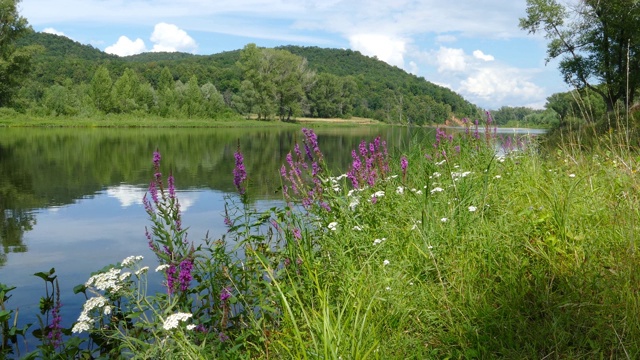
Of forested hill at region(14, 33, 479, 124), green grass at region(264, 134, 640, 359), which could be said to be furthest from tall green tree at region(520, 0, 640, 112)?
green grass at region(264, 134, 640, 359)

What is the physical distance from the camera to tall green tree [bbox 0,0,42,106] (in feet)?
149

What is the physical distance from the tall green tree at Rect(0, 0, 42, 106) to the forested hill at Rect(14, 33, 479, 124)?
173cm

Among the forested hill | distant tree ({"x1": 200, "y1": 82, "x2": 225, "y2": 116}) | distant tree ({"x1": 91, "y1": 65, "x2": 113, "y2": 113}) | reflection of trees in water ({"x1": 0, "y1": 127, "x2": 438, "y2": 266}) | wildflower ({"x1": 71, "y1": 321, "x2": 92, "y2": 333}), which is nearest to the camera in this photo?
wildflower ({"x1": 71, "y1": 321, "x2": 92, "y2": 333})

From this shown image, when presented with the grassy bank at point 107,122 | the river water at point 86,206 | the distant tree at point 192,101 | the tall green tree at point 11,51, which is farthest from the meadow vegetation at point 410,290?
the distant tree at point 192,101

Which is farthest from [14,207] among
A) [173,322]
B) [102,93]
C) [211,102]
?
[211,102]

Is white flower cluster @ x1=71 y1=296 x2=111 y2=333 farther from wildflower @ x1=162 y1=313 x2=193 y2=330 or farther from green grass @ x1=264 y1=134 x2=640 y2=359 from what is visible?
green grass @ x1=264 y1=134 x2=640 y2=359

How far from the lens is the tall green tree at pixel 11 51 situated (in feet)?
149

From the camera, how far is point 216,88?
116m

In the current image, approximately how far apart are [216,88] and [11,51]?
7049 cm

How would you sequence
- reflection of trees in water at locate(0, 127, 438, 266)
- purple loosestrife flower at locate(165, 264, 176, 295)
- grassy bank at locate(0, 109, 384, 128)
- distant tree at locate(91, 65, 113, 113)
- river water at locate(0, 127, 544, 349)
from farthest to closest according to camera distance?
distant tree at locate(91, 65, 113, 113) → grassy bank at locate(0, 109, 384, 128) → reflection of trees in water at locate(0, 127, 438, 266) → river water at locate(0, 127, 544, 349) → purple loosestrife flower at locate(165, 264, 176, 295)

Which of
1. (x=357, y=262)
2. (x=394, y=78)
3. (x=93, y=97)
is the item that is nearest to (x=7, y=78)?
(x=93, y=97)

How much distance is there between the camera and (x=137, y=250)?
807 cm

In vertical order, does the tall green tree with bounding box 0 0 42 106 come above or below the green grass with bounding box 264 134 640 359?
above

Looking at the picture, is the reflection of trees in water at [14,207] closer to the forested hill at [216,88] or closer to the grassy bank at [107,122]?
the forested hill at [216,88]
